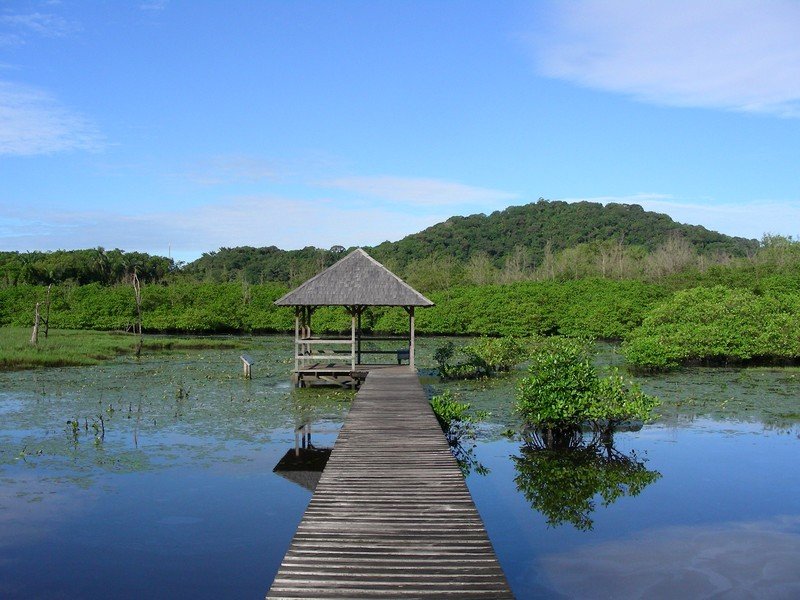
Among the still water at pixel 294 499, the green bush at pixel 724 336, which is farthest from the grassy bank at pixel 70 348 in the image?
the green bush at pixel 724 336

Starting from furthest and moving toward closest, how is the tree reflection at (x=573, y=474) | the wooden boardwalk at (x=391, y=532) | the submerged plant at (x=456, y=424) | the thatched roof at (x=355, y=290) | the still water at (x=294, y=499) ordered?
the thatched roof at (x=355, y=290) → the submerged plant at (x=456, y=424) → the tree reflection at (x=573, y=474) → the still water at (x=294, y=499) → the wooden boardwalk at (x=391, y=532)

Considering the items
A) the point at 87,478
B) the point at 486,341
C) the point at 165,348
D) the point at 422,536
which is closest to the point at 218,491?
the point at 87,478

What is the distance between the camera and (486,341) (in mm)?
23391

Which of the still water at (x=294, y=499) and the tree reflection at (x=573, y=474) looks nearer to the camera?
the still water at (x=294, y=499)

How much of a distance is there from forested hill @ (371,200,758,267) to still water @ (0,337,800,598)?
178 feet

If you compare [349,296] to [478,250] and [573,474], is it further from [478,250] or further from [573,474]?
[478,250]

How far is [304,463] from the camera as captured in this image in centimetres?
1145

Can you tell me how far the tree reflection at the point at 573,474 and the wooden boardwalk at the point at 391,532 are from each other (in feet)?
5.35

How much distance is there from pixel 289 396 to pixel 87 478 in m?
7.43

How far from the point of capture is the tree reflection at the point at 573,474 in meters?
9.66

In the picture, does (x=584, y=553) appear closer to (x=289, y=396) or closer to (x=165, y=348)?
(x=289, y=396)

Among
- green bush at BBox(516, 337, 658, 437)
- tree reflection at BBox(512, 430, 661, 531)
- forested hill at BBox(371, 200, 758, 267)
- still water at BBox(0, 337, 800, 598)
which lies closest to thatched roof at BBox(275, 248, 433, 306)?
still water at BBox(0, 337, 800, 598)

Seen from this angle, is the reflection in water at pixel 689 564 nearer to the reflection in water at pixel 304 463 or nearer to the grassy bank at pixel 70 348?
the reflection in water at pixel 304 463

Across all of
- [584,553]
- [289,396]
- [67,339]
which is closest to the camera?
[584,553]
